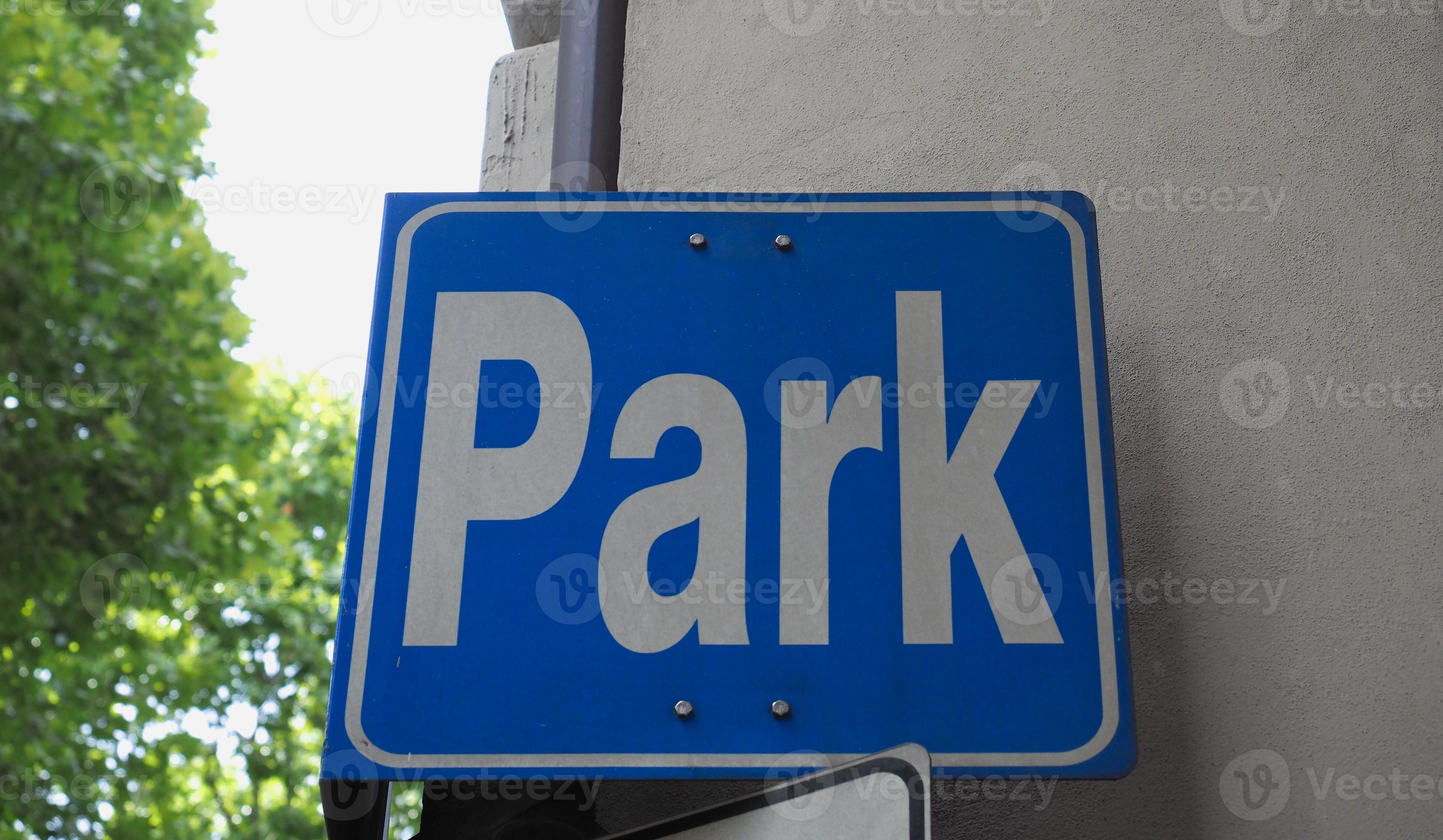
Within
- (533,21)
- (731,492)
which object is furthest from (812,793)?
(533,21)

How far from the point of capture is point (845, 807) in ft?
3.90

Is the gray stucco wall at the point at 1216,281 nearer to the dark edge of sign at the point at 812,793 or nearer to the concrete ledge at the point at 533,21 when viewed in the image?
the concrete ledge at the point at 533,21

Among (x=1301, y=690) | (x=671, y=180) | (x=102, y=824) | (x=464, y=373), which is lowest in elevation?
(x=102, y=824)

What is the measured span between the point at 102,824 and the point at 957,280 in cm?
711

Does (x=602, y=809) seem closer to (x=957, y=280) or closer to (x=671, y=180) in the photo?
(x=957, y=280)

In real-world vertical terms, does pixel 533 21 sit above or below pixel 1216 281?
above

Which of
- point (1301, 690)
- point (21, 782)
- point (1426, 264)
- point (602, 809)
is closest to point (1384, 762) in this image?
point (1301, 690)

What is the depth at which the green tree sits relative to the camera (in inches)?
266

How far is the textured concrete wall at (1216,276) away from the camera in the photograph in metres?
1.80

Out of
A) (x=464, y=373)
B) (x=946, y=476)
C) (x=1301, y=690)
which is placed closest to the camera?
(x=946, y=476)

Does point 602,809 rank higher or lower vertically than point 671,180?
lower

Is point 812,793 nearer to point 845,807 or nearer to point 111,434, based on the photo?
point 845,807

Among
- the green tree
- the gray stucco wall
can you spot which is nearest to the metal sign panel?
the gray stucco wall

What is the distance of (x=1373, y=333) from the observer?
6.72 feet
